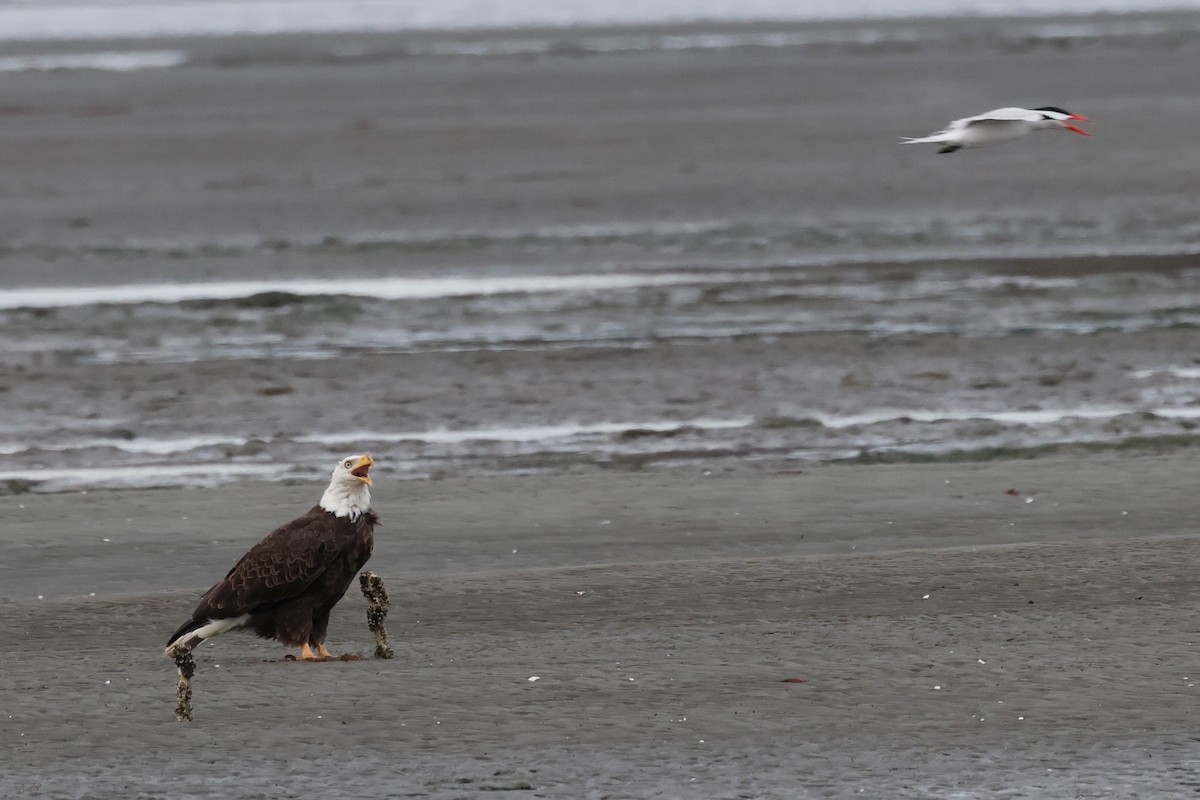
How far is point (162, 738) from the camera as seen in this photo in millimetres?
6281

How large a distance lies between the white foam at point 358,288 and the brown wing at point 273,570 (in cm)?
1040

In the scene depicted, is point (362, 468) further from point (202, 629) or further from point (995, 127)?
point (995, 127)

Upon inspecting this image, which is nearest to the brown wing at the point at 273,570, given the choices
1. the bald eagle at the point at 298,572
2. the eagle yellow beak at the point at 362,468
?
the bald eagle at the point at 298,572

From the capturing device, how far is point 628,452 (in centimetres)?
1138

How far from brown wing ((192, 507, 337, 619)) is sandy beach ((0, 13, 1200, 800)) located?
0.30 meters

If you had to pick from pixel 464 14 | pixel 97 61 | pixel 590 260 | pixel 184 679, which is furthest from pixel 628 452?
pixel 464 14

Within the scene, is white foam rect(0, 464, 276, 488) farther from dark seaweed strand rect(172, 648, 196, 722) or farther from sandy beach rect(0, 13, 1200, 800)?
dark seaweed strand rect(172, 648, 196, 722)

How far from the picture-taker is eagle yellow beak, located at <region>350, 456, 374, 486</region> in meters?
6.61

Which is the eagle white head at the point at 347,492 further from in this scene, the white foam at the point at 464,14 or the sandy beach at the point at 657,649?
the white foam at the point at 464,14

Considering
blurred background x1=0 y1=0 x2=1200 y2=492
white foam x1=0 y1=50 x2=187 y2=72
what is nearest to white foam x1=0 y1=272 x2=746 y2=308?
blurred background x1=0 y1=0 x2=1200 y2=492

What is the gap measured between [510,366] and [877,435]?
122 inches

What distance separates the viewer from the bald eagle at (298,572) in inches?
261

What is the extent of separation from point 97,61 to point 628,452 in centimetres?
3168

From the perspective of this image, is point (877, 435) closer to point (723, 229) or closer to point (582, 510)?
point (582, 510)
